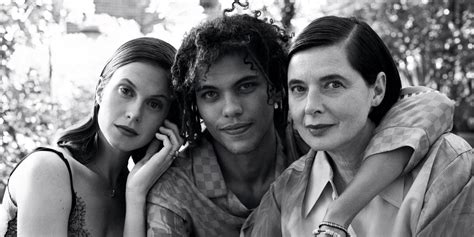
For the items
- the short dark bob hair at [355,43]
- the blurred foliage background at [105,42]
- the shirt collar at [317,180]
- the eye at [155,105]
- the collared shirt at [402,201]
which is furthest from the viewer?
the blurred foliage background at [105,42]

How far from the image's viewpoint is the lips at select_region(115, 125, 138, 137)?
2.84 m

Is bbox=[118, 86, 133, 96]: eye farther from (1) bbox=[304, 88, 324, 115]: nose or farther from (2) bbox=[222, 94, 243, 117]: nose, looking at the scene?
(1) bbox=[304, 88, 324, 115]: nose

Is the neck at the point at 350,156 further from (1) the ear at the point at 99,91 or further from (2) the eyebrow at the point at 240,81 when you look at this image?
(1) the ear at the point at 99,91

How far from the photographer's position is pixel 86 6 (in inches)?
195

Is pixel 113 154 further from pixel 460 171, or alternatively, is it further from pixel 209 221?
pixel 460 171

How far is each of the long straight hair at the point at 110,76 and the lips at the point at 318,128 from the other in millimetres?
874

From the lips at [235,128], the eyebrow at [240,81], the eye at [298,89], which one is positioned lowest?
the lips at [235,128]

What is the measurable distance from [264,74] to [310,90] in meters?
0.60

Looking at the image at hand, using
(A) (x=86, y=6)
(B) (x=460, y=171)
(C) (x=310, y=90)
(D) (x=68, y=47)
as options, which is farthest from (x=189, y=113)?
(D) (x=68, y=47)

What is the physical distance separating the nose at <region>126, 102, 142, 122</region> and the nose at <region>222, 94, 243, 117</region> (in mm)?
349

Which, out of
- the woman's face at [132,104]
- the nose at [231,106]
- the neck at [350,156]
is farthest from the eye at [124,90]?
the neck at [350,156]

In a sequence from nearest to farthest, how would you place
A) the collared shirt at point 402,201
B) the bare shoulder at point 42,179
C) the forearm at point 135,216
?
the collared shirt at point 402,201 → the bare shoulder at point 42,179 → the forearm at point 135,216

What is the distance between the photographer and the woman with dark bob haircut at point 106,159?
107 inches

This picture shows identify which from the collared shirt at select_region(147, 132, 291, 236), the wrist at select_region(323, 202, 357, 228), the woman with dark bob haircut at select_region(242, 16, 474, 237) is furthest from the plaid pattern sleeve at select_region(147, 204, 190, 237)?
the wrist at select_region(323, 202, 357, 228)
